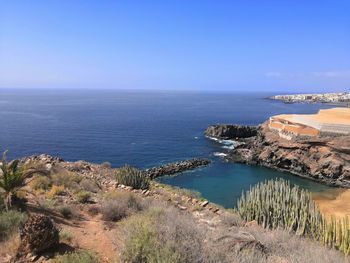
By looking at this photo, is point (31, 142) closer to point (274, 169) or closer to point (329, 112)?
point (274, 169)

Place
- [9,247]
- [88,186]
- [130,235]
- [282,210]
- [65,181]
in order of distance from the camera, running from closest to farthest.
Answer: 1. [130,235]
2. [9,247]
3. [282,210]
4. [65,181]
5. [88,186]

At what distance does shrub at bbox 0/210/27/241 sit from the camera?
7.04 m

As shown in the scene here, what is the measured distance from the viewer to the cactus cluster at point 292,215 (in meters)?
9.96

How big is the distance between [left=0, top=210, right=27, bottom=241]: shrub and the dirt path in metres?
1.01

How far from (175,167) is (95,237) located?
1130 inches

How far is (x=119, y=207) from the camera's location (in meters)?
9.56

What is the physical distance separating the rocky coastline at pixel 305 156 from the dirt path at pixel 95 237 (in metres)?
29.1

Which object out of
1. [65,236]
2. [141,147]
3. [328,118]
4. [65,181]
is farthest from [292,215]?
[141,147]

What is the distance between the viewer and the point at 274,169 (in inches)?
1478

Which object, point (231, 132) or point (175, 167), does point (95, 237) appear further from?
point (231, 132)

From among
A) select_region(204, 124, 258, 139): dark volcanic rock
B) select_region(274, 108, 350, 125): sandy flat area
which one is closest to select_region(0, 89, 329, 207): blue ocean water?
select_region(204, 124, 258, 139): dark volcanic rock

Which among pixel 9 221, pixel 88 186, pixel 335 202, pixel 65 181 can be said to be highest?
pixel 9 221

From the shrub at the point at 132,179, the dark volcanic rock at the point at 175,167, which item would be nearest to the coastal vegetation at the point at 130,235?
the shrub at the point at 132,179

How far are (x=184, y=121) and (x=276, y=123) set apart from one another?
108 feet
